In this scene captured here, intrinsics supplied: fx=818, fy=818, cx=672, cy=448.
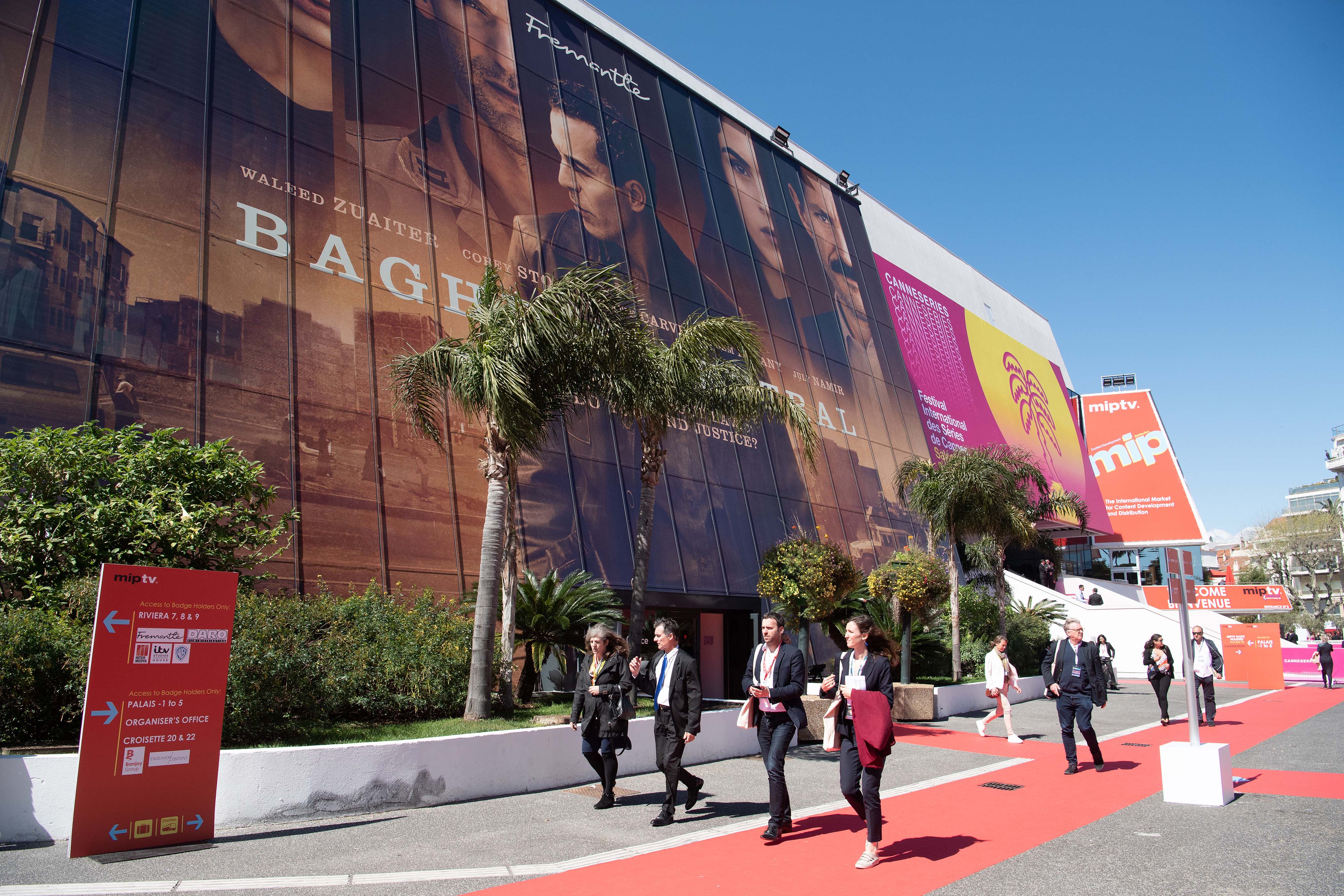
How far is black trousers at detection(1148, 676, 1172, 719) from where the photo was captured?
1490 cm

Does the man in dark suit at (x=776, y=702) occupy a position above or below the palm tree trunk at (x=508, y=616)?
below

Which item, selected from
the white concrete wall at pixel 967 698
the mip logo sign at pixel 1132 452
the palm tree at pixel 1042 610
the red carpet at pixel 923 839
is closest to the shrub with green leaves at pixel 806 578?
the white concrete wall at pixel 967 698

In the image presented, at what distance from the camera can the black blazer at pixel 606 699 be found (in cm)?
758

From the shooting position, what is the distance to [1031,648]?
25734 millimetres

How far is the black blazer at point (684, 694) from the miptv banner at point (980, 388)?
2207 centimetres

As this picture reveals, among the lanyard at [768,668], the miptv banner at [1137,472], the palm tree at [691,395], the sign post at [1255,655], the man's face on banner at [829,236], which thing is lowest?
the sign post at [1255,655]

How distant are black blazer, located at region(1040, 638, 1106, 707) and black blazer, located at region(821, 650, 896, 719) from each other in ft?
14.3

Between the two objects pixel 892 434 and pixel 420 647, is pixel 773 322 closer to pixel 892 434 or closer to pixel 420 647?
pixel 892 434

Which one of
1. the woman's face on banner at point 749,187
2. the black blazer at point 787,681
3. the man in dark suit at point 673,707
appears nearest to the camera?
the black blazer at point 787,681

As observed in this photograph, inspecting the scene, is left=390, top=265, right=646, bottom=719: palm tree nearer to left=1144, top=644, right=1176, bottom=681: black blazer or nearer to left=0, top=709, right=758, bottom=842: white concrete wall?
left=0, top=709, right=758, bottom=842: white concrete wall

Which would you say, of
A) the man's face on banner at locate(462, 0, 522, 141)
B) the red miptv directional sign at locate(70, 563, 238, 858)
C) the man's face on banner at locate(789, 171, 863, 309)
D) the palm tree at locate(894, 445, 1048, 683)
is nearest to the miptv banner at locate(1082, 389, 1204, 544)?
the man's face on banner at locate(789, 171, 863, 309)

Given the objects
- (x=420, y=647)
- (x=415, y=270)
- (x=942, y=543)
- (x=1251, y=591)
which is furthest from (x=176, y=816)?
(x=1251, y=591)

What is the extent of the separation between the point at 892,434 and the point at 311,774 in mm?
24304

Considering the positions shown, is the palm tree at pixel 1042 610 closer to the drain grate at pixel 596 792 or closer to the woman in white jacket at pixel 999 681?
the woman in white jacket at pixel 999 681
